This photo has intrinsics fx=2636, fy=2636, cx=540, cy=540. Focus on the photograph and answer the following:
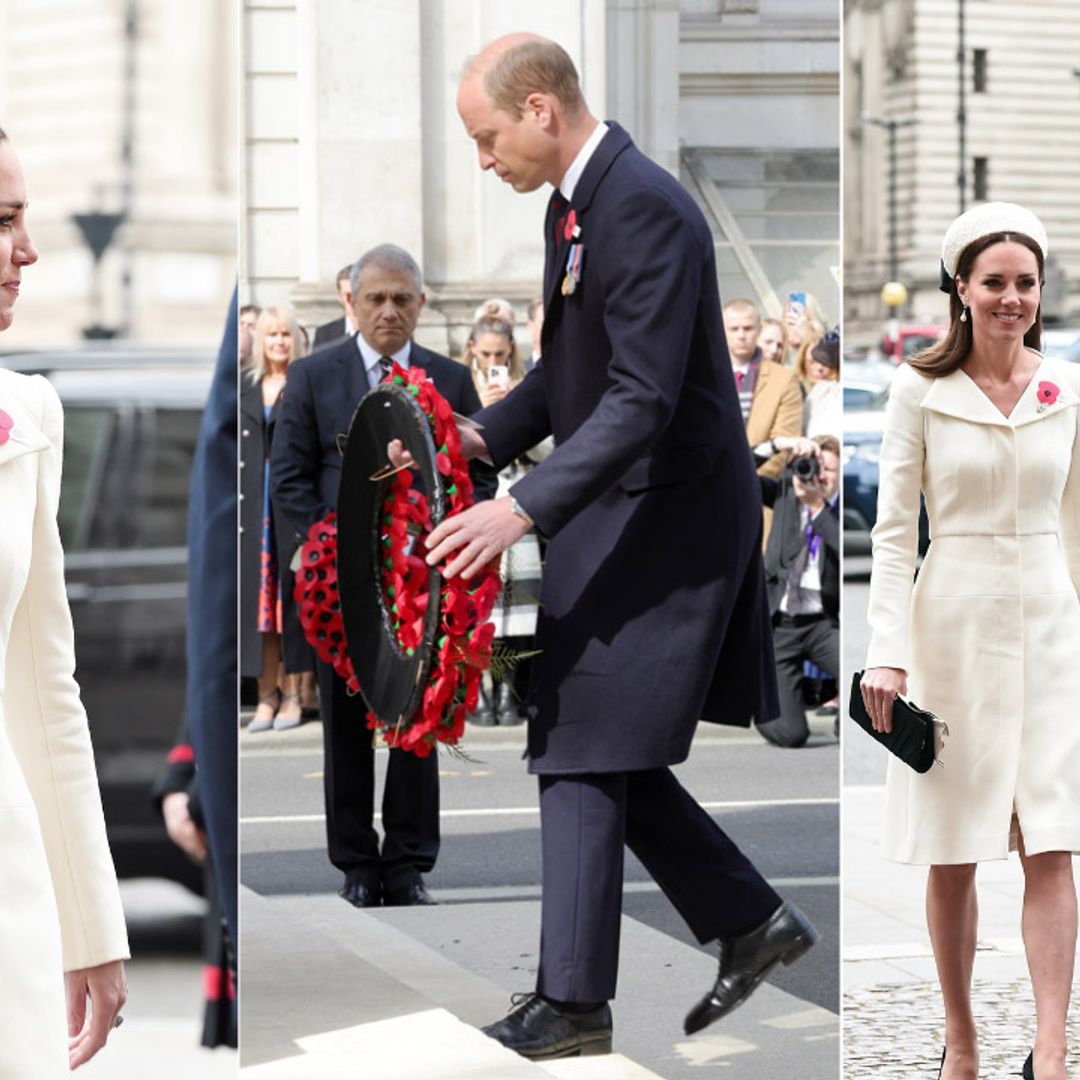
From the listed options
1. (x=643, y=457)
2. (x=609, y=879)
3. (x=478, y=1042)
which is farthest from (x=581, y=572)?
(x=478, y=1042)

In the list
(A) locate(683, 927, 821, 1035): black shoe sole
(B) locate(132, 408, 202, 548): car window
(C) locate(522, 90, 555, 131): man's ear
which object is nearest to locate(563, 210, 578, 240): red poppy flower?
(C) locate(522, 90, 555, 131): man's ear

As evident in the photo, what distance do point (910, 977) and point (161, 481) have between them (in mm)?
2010

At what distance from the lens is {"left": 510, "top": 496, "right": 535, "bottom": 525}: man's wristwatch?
13.9ft

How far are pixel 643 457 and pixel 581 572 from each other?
0.22 metres

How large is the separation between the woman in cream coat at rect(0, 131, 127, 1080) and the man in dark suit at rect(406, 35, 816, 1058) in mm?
1726

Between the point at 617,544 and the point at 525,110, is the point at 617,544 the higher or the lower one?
the lower one

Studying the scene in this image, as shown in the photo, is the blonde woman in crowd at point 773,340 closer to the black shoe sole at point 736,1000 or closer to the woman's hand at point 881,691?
the woman's hand at point 881,691

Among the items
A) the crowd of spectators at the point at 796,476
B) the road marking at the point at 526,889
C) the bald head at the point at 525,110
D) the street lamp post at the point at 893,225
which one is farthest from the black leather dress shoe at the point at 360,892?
the street lamp post at the point at 893,225

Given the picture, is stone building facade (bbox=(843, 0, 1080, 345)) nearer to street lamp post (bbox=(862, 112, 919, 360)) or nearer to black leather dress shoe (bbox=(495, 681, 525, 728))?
street lamp post (bbox=(862, 112, 919, 360))

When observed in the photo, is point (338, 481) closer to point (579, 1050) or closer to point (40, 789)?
point (579, 1050)

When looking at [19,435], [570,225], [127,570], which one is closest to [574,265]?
[570,225]

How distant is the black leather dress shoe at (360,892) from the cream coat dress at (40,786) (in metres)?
1.97

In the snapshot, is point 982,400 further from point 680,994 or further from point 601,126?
point 680,994

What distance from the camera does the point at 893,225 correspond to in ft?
114
